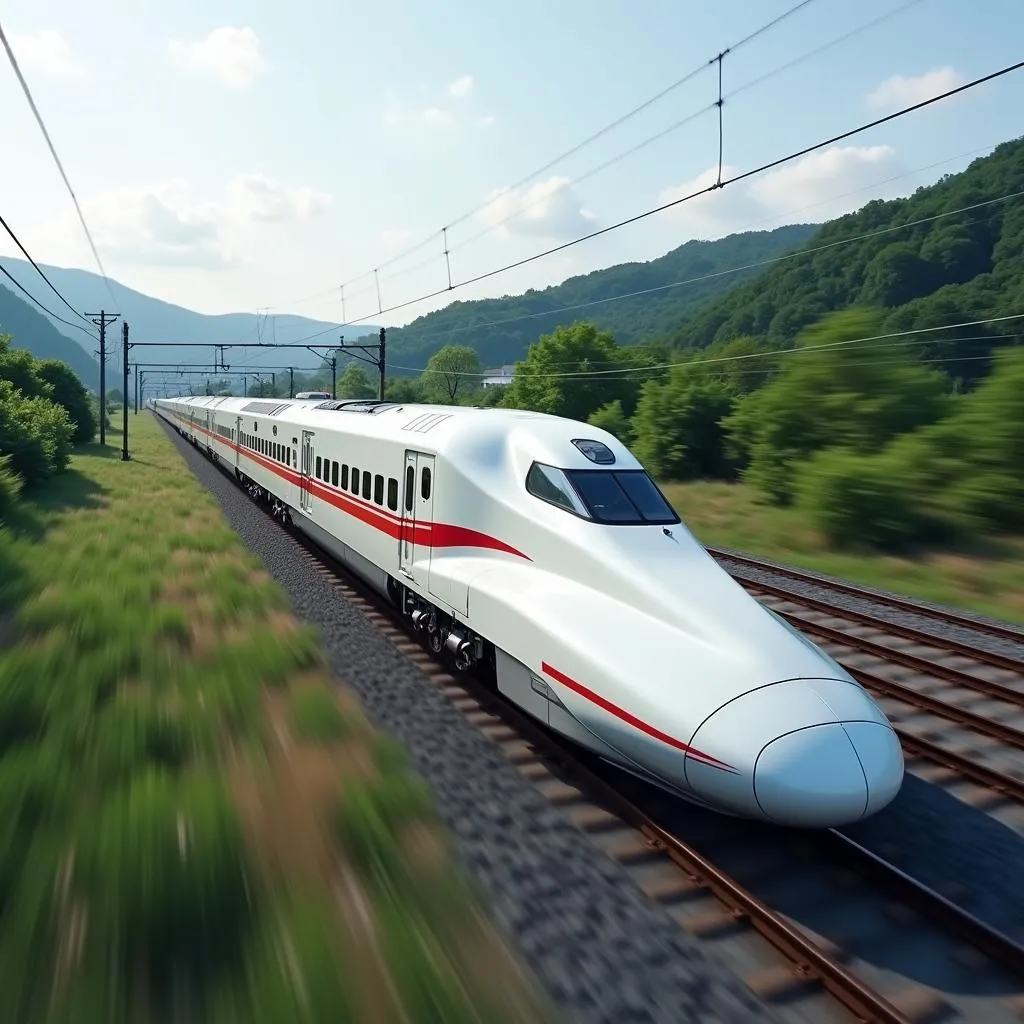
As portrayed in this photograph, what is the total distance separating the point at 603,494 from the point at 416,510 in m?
3.26

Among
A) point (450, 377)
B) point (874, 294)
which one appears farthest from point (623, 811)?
point (450, 377)

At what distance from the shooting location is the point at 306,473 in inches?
750

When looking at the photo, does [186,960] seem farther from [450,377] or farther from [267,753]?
[450,377]

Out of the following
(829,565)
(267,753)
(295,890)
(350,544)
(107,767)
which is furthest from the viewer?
(829,565)

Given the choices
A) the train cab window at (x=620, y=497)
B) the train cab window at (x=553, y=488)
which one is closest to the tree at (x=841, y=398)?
the train cab window at (x=620, y=497)

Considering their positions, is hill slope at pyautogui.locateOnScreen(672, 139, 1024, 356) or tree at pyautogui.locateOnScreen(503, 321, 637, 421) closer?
hill slope at pyautogui.locateOnScreen(672, 139, 1024, 356)

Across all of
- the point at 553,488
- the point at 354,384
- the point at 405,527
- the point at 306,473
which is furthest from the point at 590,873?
the point at 354,384

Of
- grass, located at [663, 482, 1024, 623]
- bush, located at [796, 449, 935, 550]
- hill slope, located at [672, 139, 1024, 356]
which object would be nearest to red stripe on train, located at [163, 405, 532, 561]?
grass, located at [663, 482, 1024, 623]

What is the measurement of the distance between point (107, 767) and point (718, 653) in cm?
518

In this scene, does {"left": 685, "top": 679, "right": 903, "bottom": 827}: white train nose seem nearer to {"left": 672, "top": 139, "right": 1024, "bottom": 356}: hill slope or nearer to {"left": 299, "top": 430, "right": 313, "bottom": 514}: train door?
{"left": 299, "top": 430, "right": 313, "bottom": 514}: train door

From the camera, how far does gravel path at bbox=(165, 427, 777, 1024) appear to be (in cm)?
495

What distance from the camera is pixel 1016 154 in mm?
69938

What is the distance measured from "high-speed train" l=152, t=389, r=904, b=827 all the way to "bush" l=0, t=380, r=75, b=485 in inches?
699

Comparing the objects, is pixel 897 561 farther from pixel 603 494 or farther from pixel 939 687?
pixel 603 494
